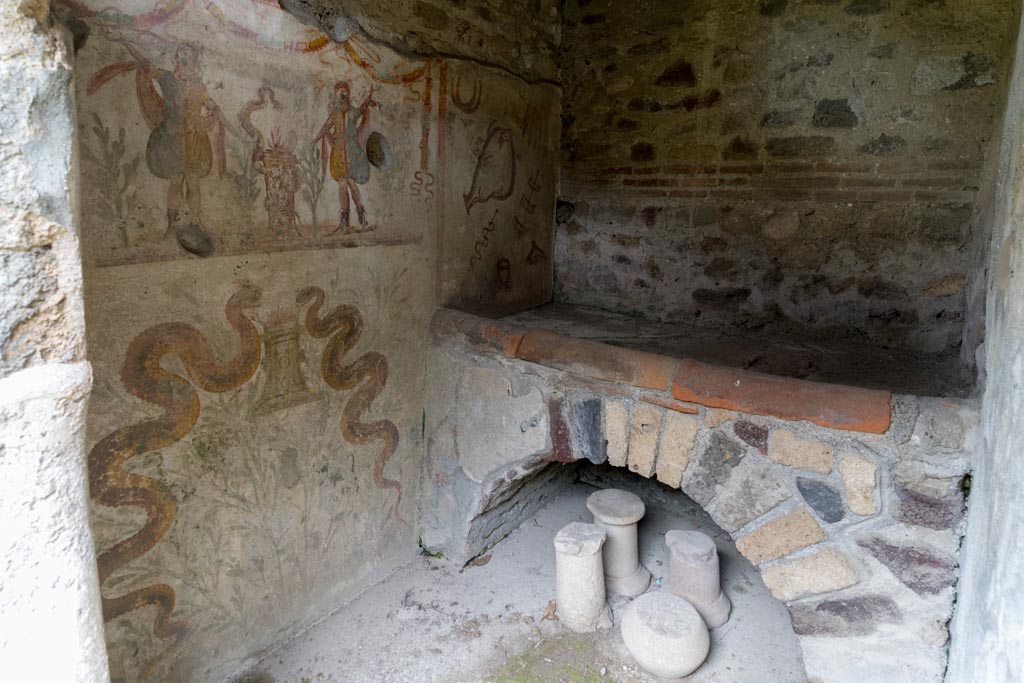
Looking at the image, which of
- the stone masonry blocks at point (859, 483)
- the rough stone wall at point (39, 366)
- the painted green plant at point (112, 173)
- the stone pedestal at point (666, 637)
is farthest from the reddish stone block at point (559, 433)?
the rough stone wall at point (39, 366)

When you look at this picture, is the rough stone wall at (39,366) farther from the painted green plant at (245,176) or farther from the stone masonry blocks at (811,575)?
the stone masonry blocks at (811,575)

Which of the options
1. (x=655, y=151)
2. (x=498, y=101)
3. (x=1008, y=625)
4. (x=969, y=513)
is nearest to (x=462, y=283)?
(x=498, y=101)

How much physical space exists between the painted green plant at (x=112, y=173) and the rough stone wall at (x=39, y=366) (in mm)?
885

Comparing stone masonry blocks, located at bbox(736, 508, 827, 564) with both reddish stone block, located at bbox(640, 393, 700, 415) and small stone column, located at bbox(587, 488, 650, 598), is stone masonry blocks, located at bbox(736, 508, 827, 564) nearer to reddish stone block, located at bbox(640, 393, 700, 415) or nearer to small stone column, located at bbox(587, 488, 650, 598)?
reddish stone block, located at bbox(640, 393, 700, 415)

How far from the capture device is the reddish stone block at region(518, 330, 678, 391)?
2.04 meters

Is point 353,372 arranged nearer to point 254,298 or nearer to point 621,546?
point 254,298

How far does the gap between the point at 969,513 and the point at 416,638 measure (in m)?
1.93

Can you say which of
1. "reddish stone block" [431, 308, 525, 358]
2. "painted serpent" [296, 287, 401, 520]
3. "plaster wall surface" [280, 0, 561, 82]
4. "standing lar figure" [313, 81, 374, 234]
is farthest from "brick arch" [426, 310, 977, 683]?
"plaster wall surface" [280, 0, 561, 82]

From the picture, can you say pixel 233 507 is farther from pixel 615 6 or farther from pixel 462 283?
pixel 615 6

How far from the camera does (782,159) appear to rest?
2842 mm

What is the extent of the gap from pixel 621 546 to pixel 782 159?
1907 millimetres

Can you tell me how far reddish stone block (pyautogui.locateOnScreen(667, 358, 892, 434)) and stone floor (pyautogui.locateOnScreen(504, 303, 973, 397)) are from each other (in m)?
0.50

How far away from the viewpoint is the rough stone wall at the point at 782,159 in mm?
2502

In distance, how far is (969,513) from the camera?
1.56 meters
